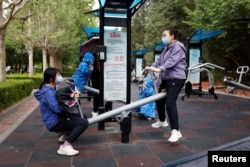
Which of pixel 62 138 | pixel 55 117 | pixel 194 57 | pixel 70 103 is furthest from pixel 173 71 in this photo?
pixel 194 57

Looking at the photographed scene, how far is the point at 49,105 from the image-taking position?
148 inches

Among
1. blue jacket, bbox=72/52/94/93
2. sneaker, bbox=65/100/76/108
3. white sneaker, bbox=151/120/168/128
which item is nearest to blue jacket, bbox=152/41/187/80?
white sneaker, bbox=151/120/168/128

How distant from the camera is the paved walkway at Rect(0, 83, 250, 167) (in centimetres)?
372

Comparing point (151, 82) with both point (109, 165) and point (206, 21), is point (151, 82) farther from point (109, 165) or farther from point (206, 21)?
point (206, 21)

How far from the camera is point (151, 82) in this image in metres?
6.66

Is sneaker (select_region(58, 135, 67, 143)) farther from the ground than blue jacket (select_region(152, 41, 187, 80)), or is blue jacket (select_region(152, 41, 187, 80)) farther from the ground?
blue jacket (select_region(152, 41, 187, 80))

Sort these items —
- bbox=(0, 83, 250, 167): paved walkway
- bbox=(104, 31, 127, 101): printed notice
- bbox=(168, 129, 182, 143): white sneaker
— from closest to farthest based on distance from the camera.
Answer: bbox=(0, 83, 250, 167): paved walkway → bbox=(168, 129, 182, 143): white sneaker → bbox=(104, 31, 127, 101): printed notice

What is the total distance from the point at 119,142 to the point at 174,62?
144 cm

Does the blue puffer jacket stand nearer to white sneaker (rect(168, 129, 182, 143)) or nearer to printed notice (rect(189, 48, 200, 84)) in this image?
white sneaker (rect(168, 129, 182, 143))

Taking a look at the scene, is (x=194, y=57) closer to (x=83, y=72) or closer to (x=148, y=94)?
(x=148, y=94)

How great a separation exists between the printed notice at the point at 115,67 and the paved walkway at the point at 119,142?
0.67 meters

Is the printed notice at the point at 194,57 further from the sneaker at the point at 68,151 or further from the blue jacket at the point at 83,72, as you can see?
the sneaker at the point at 68,151

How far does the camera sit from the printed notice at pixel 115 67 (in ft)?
16.7

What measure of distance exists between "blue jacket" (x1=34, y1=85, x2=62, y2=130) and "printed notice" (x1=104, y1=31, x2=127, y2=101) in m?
1.38
